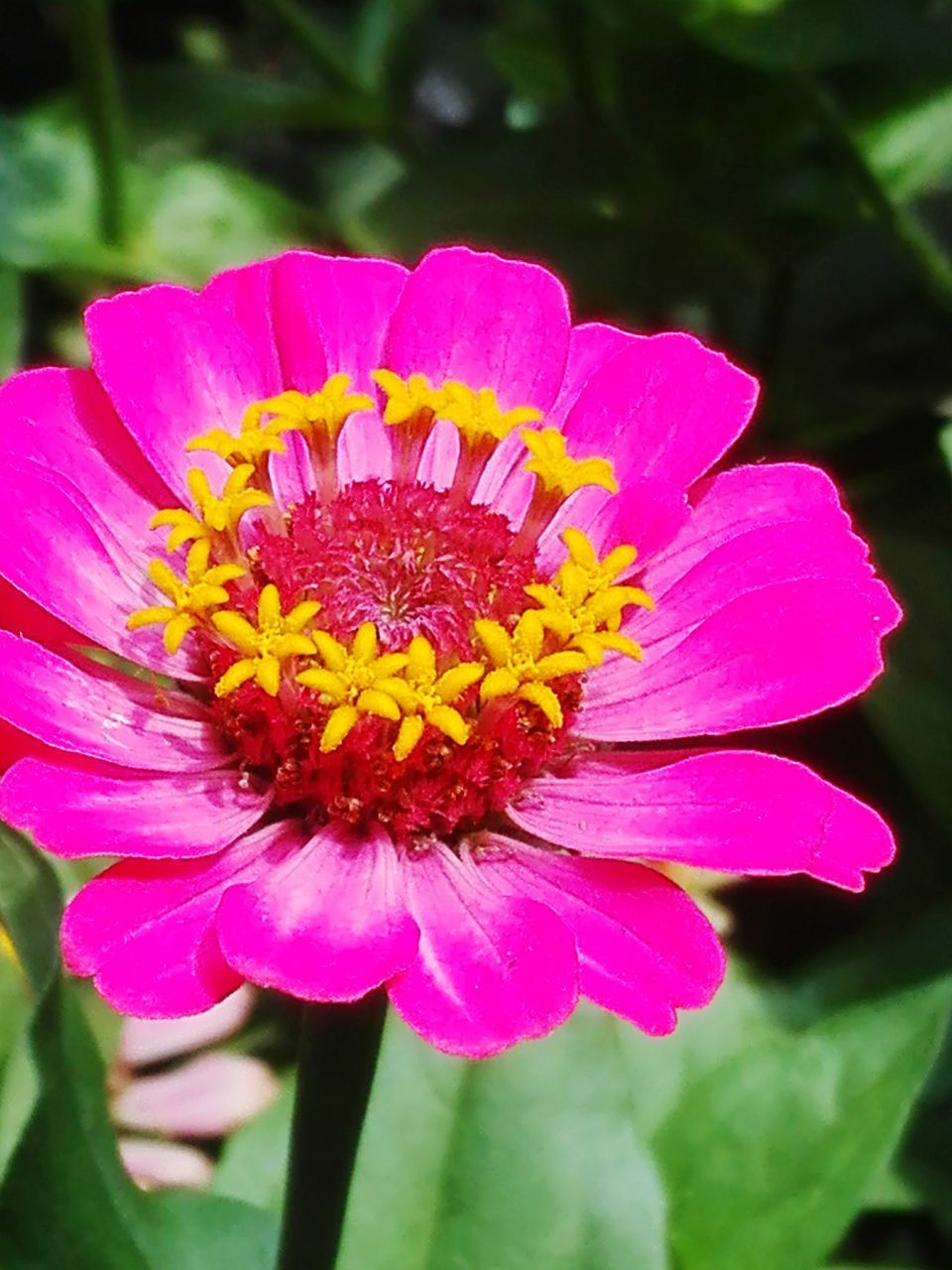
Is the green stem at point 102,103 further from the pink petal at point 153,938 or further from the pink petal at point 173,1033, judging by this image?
the pink petal at point 153,938

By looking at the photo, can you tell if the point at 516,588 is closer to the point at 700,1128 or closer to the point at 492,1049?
the point at 492,1049

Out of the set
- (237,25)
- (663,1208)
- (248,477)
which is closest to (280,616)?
(248,477)

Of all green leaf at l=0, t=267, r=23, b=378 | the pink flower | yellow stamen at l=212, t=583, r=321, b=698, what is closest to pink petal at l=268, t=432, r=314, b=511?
the pink flower

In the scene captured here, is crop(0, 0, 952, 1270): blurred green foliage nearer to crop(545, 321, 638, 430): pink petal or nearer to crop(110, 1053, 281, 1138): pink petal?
crop(110, 1053, 281, 1138): pink petal

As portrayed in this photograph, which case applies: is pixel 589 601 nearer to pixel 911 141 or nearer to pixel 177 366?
pixel 177 366

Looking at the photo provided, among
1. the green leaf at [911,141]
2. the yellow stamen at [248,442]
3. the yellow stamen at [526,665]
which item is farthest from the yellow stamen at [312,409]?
the green leaf at [911,141]

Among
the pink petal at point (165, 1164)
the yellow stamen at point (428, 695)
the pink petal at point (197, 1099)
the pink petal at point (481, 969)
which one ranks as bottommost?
the pink petal at point (165, 1164)

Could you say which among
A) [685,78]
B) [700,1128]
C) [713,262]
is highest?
[685,78]
